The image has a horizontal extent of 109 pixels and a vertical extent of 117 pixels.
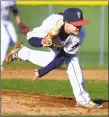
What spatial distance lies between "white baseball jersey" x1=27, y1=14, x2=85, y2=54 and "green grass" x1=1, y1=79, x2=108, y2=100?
2.32 m

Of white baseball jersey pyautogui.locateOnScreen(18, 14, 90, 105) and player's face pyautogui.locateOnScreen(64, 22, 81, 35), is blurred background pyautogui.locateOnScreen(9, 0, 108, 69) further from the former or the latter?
player's face pyautogui.locateOnScreen(64, 22, 81, 35)

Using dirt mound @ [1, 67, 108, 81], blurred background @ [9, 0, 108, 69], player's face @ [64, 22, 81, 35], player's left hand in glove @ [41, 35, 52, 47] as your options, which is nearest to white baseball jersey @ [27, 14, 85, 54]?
player's face @ [64, 22, 81, 35]

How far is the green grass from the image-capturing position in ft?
35.3

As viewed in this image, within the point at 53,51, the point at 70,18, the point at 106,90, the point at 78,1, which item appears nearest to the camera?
the point at 70,18

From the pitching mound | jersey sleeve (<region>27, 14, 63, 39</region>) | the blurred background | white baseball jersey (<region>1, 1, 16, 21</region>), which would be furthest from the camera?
the blurred background

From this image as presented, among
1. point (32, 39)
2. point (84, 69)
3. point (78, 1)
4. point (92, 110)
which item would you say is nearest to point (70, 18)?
point (32, 39)

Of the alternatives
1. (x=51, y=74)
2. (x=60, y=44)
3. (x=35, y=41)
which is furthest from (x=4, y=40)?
(x=35, y=41)

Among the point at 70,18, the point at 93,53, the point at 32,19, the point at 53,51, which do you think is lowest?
the point at 93,53

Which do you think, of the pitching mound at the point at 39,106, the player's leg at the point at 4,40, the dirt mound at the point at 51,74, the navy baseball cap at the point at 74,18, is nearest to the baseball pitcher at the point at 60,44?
the navy baseball cap at the point at 74,18

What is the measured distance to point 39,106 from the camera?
8023 millimetres

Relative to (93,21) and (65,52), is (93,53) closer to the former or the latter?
(93,21)

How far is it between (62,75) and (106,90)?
9.22 ft

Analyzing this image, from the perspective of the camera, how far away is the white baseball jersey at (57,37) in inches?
305

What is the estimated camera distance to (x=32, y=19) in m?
19.2
